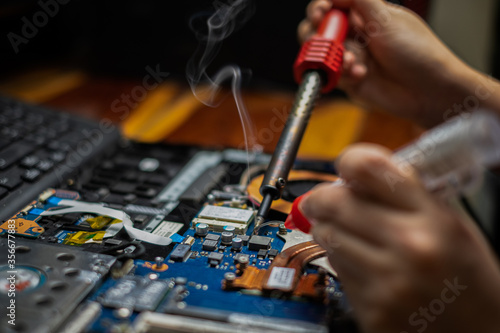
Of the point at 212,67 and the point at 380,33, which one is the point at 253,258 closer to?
the point at 380,33

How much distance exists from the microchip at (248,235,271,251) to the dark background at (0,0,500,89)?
1.11 m

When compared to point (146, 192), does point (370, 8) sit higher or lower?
higher

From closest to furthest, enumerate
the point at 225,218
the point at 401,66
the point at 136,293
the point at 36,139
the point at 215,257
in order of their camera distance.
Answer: the point at 136,293 < the point at 215,257 < the point at 225,218 < the point at 36,139 < the point at 401,66

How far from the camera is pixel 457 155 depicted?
1.62 ft

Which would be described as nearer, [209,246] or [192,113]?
[209,246]

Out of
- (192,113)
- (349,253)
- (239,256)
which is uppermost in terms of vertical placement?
(349,253)

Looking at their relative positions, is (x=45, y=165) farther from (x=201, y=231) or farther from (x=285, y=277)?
(x=285, y=277)

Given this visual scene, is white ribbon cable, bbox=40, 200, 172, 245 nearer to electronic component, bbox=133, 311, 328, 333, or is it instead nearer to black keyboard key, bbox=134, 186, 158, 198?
black keyboard key, bbox=134, 186, 158, 198

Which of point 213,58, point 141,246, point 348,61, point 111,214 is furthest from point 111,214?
point 213,58

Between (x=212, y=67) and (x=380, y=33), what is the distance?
0.85m

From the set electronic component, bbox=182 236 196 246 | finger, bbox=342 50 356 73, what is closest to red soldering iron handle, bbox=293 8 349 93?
finger, bbox=342 50 356 73

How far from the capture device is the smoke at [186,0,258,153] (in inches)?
61.4

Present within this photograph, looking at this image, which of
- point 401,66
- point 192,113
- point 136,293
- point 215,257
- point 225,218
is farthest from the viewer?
point 192,113

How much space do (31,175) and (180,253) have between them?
37cm
